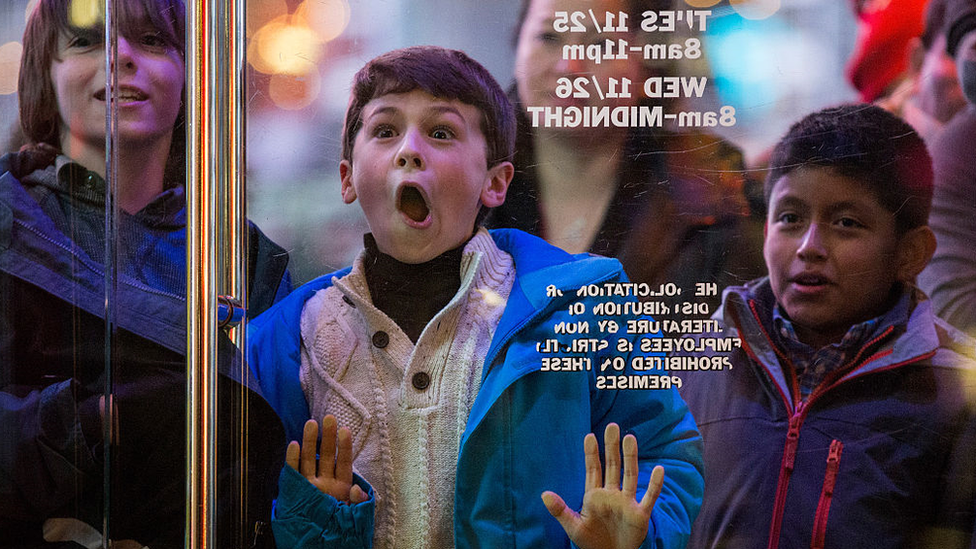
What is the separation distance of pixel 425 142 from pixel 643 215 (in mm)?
342

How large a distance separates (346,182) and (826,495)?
85 centimetres

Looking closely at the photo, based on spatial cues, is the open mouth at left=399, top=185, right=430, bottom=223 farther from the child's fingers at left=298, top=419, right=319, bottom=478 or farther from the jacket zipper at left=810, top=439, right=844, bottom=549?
the jacket zipper at left=810, top=439, right=844, bottom=549

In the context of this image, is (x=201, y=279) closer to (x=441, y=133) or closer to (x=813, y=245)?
(x=441, y=133)

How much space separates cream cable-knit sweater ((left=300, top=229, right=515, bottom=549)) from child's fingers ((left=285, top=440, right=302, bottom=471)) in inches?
2.2

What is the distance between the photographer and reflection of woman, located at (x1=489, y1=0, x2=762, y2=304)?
1.17 m

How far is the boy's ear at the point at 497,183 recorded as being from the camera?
3.90 feet

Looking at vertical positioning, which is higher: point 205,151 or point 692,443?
point 205,151

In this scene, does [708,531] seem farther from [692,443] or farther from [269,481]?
[269,481]

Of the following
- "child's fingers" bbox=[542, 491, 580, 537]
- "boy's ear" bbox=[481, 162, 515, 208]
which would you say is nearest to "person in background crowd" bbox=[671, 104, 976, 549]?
"child's fingers" bbox=[542, 491, 580, 537]

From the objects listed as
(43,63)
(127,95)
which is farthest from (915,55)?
(43,63)

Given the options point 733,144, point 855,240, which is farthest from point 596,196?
point 855,240

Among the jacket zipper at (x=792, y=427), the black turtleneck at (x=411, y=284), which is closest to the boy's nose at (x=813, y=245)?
the jacket zipper at (x=792, y=427)

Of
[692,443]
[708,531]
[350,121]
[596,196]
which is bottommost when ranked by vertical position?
[708,531]

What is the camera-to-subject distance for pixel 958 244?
46.0 inches
